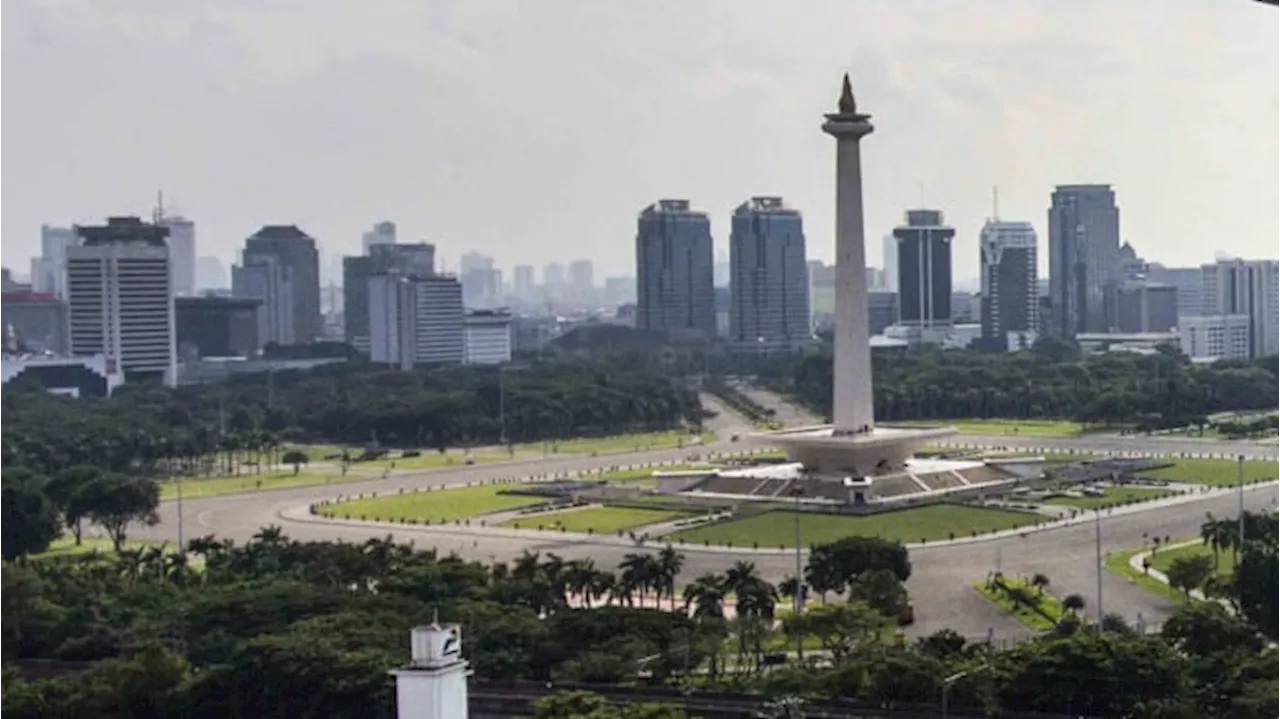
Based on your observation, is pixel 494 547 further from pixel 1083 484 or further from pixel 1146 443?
pixel 1146 443

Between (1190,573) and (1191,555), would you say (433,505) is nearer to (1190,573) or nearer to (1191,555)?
(1191,555)

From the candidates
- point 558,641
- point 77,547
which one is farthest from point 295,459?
point 558,641

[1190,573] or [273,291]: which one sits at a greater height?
[273,291]

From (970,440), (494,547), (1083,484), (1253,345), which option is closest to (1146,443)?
(970,440)

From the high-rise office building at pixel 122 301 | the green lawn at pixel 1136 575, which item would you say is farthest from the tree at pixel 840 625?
the high-rise office building at pixel 122 301

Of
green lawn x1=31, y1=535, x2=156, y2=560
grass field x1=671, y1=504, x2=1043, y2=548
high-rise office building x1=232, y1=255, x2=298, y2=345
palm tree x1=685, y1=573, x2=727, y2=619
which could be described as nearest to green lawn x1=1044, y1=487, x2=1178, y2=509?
grass field x1=671, y1=504, x2=1043, y2=548

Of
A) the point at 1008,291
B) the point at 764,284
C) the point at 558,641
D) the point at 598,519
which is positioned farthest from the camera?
the point at 764,284
